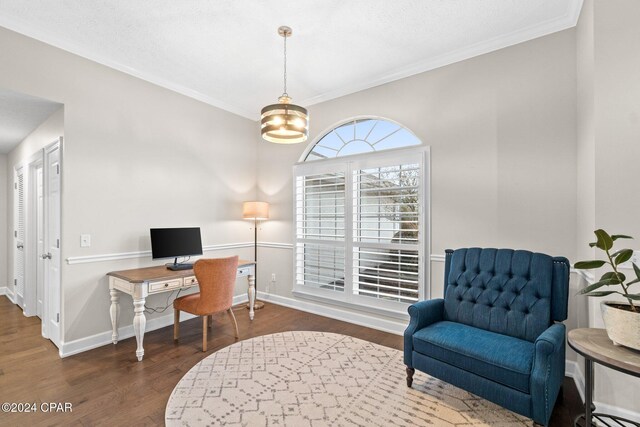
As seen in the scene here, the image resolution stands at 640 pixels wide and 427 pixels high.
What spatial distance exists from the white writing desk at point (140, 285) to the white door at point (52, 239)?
53 cm

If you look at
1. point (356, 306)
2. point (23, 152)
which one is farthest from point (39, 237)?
point (356, 306)

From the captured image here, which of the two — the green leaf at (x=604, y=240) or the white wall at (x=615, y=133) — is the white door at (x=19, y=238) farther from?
the white wall at (x=615, y=133)

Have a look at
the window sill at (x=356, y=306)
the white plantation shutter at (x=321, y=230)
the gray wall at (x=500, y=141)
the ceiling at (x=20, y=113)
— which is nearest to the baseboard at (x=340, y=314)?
the window sill at (x=356, y=306)

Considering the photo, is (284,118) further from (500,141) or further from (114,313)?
(114,313)

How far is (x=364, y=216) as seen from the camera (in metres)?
3.95

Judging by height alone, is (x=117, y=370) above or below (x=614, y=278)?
below

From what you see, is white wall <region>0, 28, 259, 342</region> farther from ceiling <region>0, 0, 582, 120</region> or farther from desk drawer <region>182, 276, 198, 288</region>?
desk drawer <region>182, 276, 198, 288</region>

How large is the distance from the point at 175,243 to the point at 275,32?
2668 millimetres

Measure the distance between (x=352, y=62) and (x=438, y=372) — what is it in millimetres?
3216

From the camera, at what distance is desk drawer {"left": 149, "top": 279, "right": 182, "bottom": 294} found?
309 centimetres

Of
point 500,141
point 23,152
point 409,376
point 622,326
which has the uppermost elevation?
point 23,152

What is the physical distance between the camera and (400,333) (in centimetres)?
364

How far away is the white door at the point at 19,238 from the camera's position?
4.68 metres

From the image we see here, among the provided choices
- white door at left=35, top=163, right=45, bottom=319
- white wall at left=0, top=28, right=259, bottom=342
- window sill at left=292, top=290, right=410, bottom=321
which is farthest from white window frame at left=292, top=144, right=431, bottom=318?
white door at left=35, top=163, right=45, bottom=319
